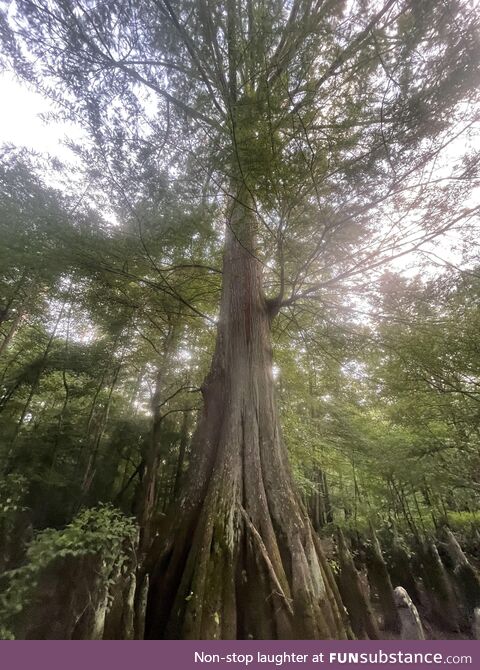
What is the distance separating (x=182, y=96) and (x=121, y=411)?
318 inches

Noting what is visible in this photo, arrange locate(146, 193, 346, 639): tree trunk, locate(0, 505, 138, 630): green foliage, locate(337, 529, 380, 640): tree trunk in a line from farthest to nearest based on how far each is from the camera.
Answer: locate(337, 529, 380, 640): tree trunk
locate(0, 505, 138, 630): green foliage
locate(146, 193, 346, 639): tree trunk

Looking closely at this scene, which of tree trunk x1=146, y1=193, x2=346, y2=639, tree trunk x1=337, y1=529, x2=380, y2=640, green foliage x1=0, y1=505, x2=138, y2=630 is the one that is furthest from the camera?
tree trunk x1=337, y1=529, x2=380, y2=640

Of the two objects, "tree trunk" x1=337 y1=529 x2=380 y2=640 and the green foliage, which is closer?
the green foliage

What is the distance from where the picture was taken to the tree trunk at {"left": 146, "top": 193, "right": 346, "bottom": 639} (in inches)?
74.7

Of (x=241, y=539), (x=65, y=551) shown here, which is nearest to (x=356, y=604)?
(x=241, y=539)

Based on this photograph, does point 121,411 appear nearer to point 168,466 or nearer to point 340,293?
point 168,466

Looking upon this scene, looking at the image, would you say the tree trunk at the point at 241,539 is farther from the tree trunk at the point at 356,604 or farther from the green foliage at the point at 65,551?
the tree trunk at the point at 356,604

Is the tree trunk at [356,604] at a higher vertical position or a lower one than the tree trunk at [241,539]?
lower

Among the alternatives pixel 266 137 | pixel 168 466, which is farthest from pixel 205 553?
pixel 168 466

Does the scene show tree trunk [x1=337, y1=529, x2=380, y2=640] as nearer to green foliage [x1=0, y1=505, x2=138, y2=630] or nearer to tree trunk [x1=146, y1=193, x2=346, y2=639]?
→ tree trunk [x1=146, y1=193, x2=346, y2=639]

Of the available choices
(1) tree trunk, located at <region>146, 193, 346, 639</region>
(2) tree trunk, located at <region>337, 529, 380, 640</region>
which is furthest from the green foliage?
(2) tree trunk, located at <region>337, 529, 380, 640</region>

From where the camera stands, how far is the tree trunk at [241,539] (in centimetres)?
190

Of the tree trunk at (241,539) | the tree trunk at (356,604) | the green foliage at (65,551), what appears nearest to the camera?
the tree trunk at (241,539)

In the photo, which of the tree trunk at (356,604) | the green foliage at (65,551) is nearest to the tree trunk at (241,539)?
the green foliage at (65,551)
